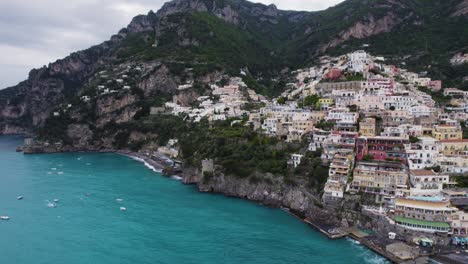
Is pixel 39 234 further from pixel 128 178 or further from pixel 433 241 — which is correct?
pixel 433 241

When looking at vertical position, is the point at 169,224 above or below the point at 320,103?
below

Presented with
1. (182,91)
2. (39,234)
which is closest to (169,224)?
(39,234)

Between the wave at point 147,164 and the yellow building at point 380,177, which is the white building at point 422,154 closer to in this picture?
the yellow building at point 380,177

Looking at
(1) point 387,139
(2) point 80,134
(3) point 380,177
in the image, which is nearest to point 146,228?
(3) point 380,177

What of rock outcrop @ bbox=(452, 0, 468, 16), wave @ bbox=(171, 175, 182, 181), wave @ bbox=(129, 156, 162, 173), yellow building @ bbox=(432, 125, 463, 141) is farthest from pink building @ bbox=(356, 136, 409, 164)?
rock outcrop @ bbox=(452, 0, 468, 16)

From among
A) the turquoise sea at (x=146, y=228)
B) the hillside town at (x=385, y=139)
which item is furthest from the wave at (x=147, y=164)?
the turquoise sea at (x=146, y=228)

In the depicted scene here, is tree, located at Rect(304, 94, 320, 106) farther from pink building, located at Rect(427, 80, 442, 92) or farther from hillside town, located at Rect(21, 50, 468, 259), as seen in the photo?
pink building, located at Rect(427, 80, 442, 92)
